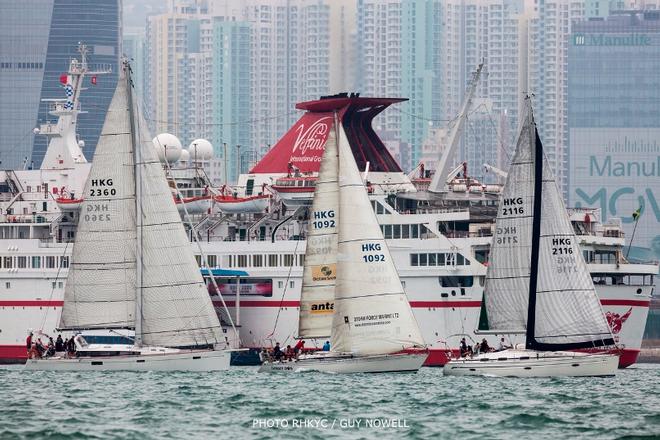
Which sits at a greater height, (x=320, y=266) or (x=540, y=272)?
(x=320, y=266)

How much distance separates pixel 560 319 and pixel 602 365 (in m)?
1.79

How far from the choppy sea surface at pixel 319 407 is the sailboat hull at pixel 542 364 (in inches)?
24.3

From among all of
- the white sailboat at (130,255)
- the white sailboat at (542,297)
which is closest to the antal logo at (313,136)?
the white sailboat at (130,255)

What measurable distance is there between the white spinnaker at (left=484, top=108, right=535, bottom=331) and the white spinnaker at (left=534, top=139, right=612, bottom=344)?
2.11 feet

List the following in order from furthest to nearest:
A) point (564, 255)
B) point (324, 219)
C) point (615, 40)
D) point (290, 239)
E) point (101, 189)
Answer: point (615, 40) < point (290, 239) < point (101, 189) < point (324, 219) < point (564, 255)

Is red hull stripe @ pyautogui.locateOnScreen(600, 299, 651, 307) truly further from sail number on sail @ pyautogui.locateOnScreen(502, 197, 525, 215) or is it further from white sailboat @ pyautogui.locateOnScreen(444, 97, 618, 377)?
sail number on sail @ pyautogui.locateOnScreen(502, 197, 525, 215)

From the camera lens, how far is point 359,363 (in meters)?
54.5

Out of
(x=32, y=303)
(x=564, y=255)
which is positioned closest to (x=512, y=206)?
(x=564, y=255)

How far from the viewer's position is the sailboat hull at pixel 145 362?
56.4m

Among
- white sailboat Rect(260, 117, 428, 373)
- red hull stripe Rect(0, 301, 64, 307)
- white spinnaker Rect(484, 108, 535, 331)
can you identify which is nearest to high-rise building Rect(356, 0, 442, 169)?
red hull stripe Rect(0, 301, 64, 307)

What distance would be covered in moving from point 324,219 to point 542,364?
24.7 ft

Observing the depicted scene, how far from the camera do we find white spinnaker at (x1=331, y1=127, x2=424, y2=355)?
54.0 meters

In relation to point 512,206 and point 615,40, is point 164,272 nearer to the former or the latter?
point 512,206

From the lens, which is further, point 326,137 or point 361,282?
point 326,137
